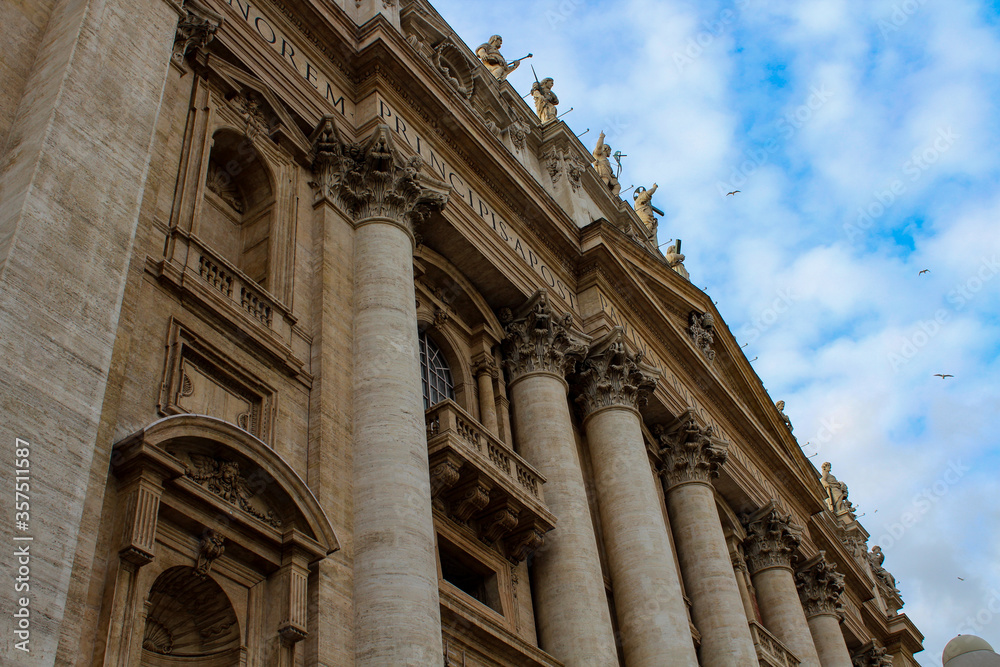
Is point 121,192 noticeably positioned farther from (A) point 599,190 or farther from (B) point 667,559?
(A) point 599,190

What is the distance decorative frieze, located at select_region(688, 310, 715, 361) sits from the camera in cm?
2995

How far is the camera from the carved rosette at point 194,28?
14.2 m

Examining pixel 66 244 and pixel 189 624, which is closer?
pixel 66 244

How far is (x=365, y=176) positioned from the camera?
1678cm

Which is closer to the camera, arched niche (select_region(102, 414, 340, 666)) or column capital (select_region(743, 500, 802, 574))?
arched niche (select_region(102, 414, 340, 666))

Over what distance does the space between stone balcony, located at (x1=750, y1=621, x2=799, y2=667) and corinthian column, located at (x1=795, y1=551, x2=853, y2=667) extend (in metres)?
5.32

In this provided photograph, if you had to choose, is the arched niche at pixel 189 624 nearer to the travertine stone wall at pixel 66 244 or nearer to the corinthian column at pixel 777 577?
the travertine stone wall at pixel 66 244

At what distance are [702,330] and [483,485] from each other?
15711 mm

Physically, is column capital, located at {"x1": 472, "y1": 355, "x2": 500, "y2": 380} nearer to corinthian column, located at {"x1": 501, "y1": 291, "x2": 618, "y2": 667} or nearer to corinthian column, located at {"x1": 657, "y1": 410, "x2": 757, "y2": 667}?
corinthian column, located at {"x1": 501, "y1": 291, "x2": 618, "y2": 667}

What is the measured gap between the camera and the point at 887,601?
155ft

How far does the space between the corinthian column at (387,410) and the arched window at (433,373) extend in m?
2.92

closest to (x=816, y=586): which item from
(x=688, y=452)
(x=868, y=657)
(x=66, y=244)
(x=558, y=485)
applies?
(x=868, y=657)

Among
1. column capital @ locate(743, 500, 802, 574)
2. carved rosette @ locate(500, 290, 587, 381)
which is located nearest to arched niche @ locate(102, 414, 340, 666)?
carved rosette @ locate(500, 290, 587, 381)

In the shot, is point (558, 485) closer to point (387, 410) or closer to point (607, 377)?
point (607, 377)
